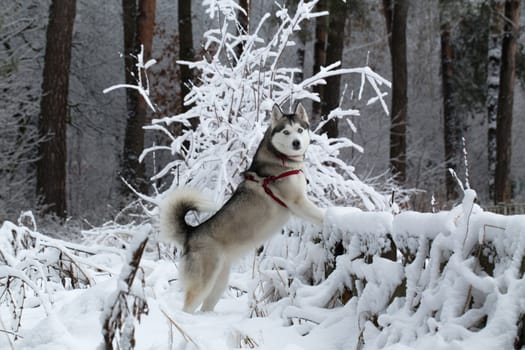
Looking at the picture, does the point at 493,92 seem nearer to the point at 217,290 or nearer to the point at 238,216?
the point at 238,216

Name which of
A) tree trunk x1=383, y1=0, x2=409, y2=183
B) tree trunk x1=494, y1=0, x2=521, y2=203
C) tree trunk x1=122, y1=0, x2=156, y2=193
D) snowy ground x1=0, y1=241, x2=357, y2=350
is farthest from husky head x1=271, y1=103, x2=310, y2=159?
tree trunk x1=494, y1=0, x2=521, y2=203

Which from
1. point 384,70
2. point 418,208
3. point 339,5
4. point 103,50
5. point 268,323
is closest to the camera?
point 268,323

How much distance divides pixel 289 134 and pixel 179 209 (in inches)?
36.5

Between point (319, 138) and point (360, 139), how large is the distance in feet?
55.8

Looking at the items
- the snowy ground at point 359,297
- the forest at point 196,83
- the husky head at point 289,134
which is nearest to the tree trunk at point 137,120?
the forest at point 196,83

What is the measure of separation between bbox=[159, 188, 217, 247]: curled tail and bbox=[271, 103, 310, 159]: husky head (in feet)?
2.21

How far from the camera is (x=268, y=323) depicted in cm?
364

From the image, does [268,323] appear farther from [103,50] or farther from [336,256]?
[103,50]

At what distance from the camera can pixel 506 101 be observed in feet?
52.4

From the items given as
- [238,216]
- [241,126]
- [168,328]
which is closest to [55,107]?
[241,126]

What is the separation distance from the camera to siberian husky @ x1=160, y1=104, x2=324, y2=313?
4.52 m

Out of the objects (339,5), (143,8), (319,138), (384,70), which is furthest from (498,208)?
(384,70)

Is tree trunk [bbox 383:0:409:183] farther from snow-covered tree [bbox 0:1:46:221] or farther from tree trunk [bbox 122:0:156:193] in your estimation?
snow-covered tree [bbox 0:1:46:221]

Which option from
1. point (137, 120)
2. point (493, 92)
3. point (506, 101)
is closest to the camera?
point (137, 120)
